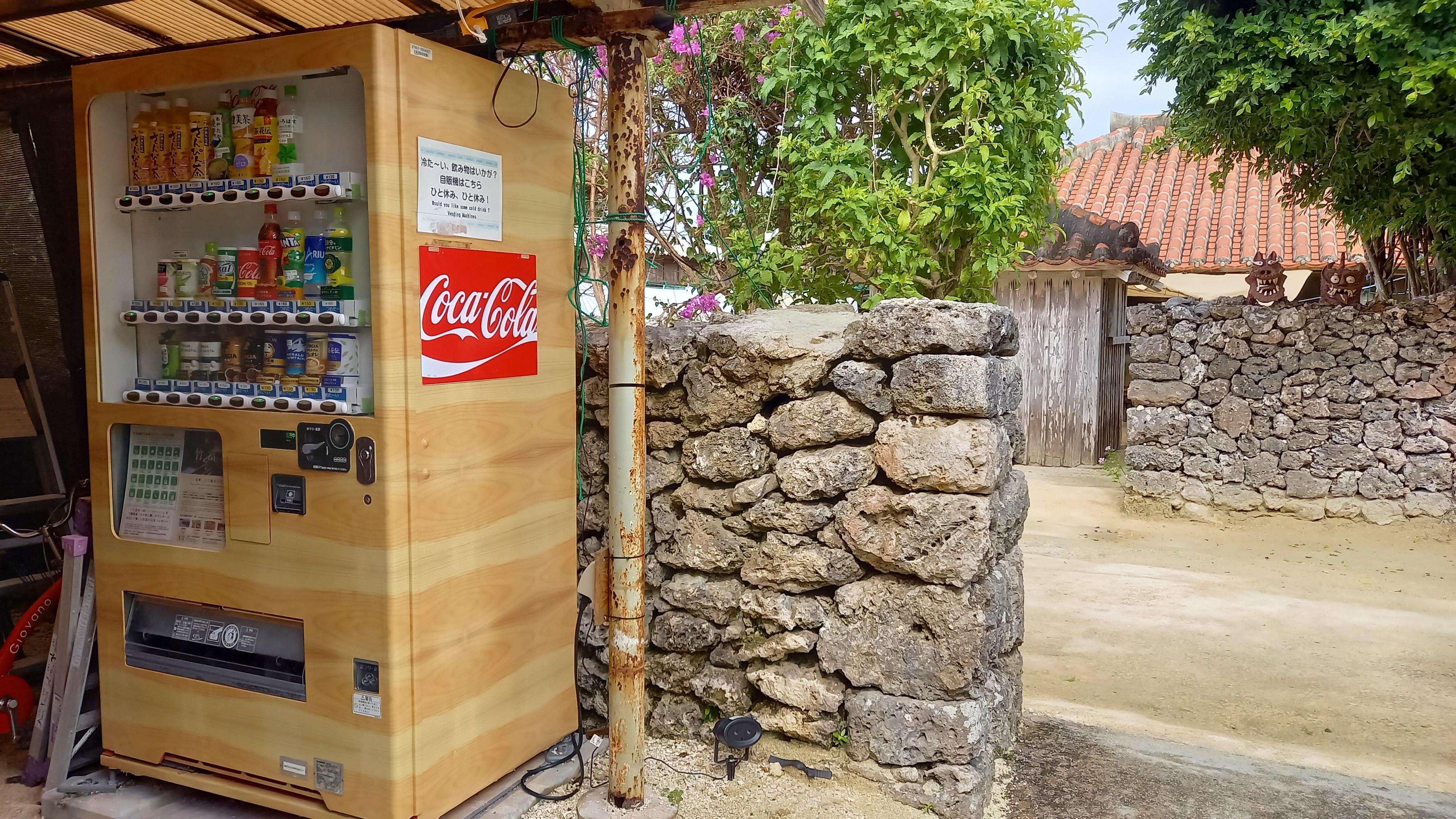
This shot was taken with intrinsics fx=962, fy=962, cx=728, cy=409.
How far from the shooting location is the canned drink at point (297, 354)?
2998 mm

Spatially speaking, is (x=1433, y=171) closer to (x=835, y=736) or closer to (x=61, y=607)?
(x=835, y=736)

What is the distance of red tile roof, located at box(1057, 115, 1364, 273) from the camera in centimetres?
1240

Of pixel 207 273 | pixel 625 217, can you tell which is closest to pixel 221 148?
pixel 207 273

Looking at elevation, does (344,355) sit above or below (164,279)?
below

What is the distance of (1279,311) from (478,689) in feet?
28.6

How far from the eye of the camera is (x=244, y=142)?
303cm

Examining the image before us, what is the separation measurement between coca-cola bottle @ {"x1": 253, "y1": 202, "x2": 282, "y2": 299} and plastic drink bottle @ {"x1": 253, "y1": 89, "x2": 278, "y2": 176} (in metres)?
0.18

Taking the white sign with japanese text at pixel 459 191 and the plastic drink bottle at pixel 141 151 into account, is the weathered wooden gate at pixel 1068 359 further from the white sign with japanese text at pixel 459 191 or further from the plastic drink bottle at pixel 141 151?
the plastic drink bottle at pixel 141 151

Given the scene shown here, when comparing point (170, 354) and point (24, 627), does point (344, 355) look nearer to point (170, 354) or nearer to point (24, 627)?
point (170, 354)

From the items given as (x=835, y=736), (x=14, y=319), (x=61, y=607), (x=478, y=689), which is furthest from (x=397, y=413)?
(x=14, y=319)

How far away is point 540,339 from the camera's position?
10.9ft

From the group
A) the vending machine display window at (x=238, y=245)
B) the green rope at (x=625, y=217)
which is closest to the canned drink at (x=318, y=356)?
the vending machine display window at (x=238, y=245)

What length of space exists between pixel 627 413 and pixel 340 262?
99cm

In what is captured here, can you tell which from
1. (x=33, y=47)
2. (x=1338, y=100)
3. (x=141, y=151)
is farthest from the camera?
(x=1338, y=100)
